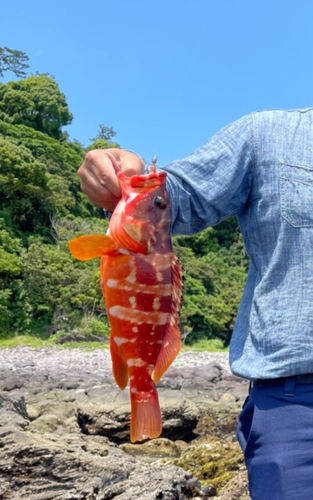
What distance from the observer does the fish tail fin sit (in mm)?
1693

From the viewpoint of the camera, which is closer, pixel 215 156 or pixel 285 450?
pixel 285 450

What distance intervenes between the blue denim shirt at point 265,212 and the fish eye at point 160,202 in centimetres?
7

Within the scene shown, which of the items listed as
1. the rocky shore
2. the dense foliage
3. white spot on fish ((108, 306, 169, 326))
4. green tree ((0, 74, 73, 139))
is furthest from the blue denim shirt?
green tree ((0, 74, 73, 139))

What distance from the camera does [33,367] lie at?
17.5 metres

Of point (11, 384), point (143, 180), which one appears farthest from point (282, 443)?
point (11, 384)

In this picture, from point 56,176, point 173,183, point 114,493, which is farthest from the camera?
point 56,176

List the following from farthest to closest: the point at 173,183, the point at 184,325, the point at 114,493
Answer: the point at 184,325, the point at 114,493, the point at 173,183

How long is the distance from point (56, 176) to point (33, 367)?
63.1 feet

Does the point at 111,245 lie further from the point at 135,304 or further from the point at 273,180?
the point at 273,180

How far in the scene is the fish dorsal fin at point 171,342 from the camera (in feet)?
5.86

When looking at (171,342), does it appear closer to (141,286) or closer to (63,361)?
(141,286)

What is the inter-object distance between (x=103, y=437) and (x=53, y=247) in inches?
862

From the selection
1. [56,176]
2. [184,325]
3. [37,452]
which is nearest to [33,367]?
[184,325]

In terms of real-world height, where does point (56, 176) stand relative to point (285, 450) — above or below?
above
